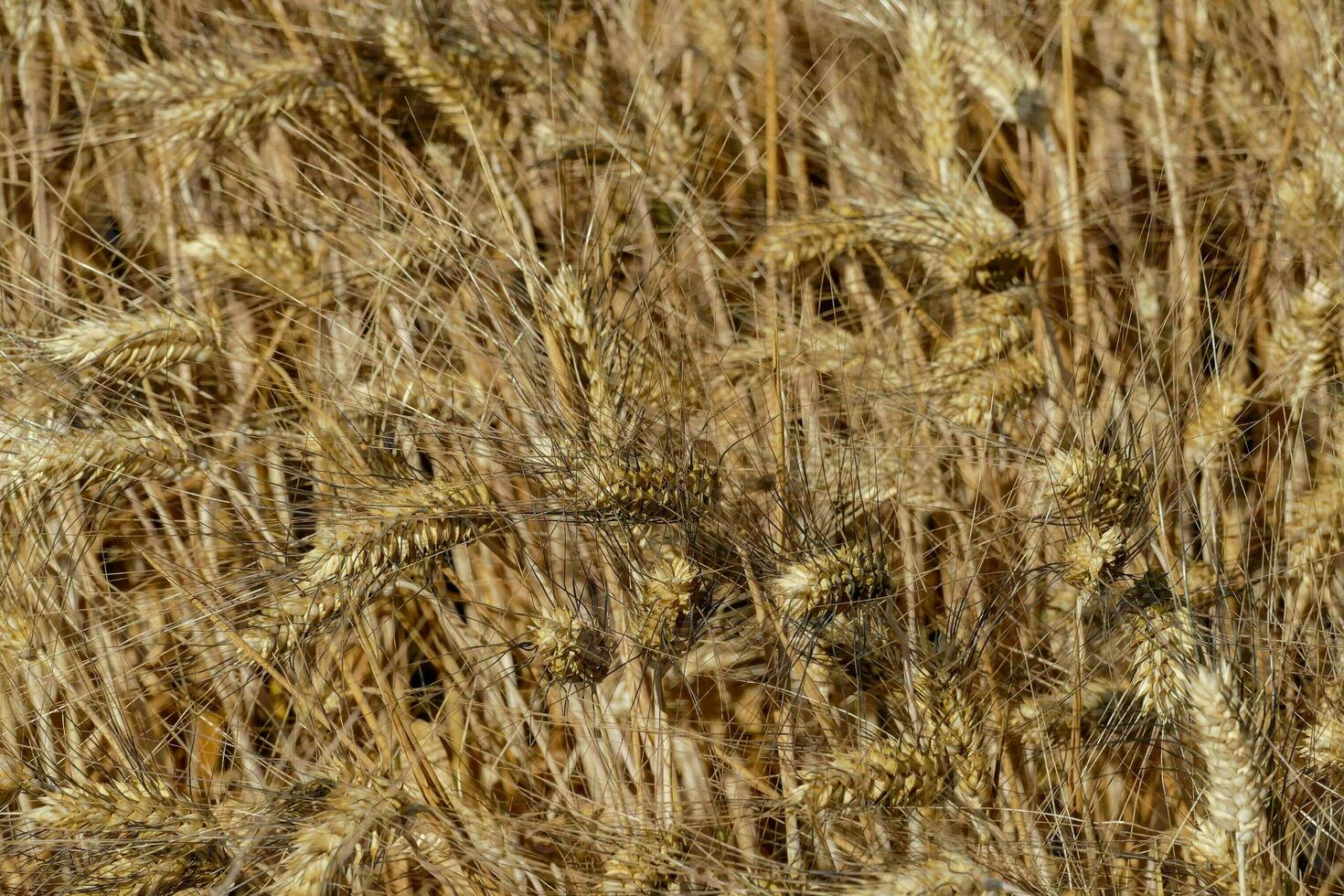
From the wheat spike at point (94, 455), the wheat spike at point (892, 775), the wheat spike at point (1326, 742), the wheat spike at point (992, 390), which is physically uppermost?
the wheat spike at point (94, 455)

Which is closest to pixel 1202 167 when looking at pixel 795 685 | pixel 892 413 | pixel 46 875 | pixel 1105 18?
pixel 1105 18

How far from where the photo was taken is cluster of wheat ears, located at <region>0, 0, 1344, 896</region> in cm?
132

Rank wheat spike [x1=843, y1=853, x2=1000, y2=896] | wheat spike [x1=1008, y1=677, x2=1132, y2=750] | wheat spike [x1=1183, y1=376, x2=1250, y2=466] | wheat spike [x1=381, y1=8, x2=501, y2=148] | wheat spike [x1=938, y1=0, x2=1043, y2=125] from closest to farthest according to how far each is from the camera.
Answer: wheat spike [x1=843, y1=853, x2=1000, y2=896]
wheat spike [x1=1008, y1=677, x2=1132, y2=750]
wheat spike [x1=1183, y1=376, x2=1250, y2=466]
wheat spike [x1=381, y1=8, x2=501, y2=148]
wheat spike [x1=938, y1=0, x2=1043, y2=125]

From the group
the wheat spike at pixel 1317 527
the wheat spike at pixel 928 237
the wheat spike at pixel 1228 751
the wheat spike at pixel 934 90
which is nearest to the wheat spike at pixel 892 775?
the wheat spike at pixel 1228 751

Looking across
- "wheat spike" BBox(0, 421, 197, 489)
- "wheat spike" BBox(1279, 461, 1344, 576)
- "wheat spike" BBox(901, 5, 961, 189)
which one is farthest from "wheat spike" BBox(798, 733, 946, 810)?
"wheat spike" BBox(0, 421, 197, 489)

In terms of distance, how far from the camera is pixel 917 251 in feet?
5.64

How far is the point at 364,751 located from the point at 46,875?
43cm

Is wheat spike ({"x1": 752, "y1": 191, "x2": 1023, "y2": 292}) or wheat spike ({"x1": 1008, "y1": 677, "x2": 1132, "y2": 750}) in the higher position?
wheat spike ({"x1": 752, "y1": 191, "x2": 1023, "y2": 292})

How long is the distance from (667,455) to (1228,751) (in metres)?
0.72

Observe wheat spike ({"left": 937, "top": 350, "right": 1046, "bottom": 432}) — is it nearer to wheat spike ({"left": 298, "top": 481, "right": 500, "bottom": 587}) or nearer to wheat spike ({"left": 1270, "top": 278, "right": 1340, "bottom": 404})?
wheat spike ({"left": 1270, "top": 278, "right": 1340, "bottom": 404})

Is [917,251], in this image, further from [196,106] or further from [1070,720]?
[196,106]

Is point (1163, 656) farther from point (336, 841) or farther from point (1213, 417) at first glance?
point (336, 841)

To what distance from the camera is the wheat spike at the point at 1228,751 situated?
120cm

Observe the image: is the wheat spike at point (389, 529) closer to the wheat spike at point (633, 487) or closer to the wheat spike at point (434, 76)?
the wheat spike at point (633, 487)
